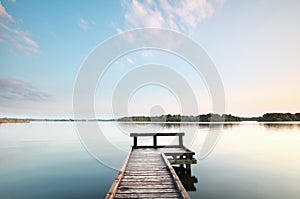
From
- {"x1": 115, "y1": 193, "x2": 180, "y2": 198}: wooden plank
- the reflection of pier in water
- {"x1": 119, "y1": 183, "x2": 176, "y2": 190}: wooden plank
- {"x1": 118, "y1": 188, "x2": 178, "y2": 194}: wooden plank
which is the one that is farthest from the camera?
the reflection of pier in water

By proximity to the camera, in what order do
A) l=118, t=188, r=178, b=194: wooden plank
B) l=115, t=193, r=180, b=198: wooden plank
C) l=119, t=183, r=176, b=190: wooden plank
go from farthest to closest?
l=119, t=183, r=176, b=190: wooden plank
l=118, t=188, r=178, b=194: wooden plank
l=115, t=193, r=180, b=198: wooden plank

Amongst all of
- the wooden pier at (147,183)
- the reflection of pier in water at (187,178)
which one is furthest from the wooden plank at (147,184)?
the reflection of pier in water at (187,178)

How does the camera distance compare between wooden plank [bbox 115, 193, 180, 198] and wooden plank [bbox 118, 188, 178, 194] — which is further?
wooden plank [bbox 118, 188, 178, 194]

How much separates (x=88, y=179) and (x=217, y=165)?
9570mm

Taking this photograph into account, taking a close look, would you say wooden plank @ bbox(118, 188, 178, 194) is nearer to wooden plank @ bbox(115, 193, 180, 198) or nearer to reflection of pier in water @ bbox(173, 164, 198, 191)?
wooden plank @ bbox(115, 193, 180, 198)

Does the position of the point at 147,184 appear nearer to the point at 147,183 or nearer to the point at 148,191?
the point at 147,183

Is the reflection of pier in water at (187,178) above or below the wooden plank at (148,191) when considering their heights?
below

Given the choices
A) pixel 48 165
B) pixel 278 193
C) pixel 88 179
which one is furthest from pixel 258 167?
pixel 48 165

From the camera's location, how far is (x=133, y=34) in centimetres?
4175

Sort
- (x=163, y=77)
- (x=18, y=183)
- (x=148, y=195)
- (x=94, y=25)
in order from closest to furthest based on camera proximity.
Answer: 1. (x=148, y=195)
2. (x=18, y=183)
3. (x=94, y=25)
4. (x=163, y=77)

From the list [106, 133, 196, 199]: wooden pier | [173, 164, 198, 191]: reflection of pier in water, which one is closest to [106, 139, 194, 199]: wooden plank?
[106, 133, 196, 199]: wooden pier

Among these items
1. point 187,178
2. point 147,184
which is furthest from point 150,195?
point 187,178

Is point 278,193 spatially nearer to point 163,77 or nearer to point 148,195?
point 148,195

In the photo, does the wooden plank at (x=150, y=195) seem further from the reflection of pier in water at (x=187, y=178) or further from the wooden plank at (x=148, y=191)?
the reflection of pier in water at (x=187, y=178)
